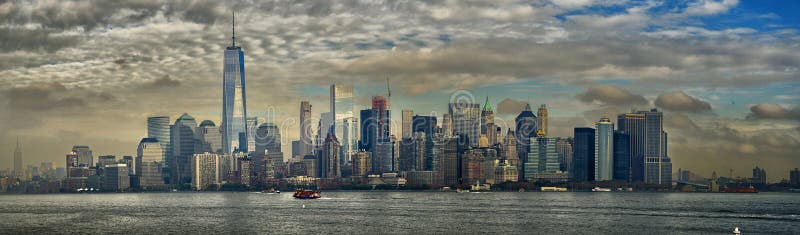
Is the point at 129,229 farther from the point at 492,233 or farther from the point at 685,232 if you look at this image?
the point at 685,232

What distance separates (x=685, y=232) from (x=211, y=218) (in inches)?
3210

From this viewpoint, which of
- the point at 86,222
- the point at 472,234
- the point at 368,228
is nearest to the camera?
the point at 472,234

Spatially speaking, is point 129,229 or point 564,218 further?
point 564,218

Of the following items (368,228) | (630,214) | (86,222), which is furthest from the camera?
(630,214)

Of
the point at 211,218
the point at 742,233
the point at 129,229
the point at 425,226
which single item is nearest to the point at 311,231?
the point at 425,226

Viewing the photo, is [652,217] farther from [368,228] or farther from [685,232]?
[368,228]

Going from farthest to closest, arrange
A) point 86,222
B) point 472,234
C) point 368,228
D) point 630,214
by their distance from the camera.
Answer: point 630,214, point 86,222, point 368,228, point 472,234

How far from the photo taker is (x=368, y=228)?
130 metres

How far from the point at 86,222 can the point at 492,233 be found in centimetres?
7207

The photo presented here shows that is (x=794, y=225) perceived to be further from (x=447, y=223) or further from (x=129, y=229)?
(x=129, y=229)

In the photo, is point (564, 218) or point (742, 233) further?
point (564, 218)

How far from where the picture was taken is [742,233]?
398ft

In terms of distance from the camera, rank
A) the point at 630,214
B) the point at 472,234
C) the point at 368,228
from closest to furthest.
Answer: the point at 472,234, the point at 368,228, the point at 630,214

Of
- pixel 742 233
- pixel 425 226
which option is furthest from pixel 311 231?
pixel 742 233
